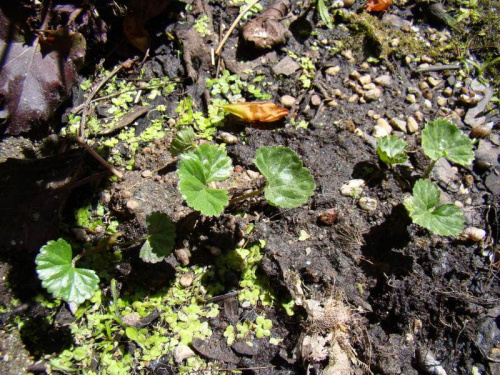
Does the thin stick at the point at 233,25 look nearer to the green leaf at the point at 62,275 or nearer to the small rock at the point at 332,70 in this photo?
the small rock at the point at 332,70

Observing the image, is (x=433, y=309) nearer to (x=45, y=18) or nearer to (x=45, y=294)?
(x=45, y=294)

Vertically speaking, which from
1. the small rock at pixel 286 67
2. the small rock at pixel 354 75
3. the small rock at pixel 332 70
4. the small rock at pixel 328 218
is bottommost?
the small rock at pixel 328 218

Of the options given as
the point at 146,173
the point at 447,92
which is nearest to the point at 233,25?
the point at 146,173

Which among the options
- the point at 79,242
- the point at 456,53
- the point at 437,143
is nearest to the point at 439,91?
the point at 456,53

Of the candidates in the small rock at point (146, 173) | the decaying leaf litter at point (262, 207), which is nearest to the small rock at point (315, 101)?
the decaying leaf litter at point (262, 207)

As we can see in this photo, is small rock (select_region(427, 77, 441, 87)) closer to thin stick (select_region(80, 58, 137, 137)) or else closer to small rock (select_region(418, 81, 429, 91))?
small rock (select_region(418, 81, 429, 91))

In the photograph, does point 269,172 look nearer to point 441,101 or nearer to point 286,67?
point 286,67
